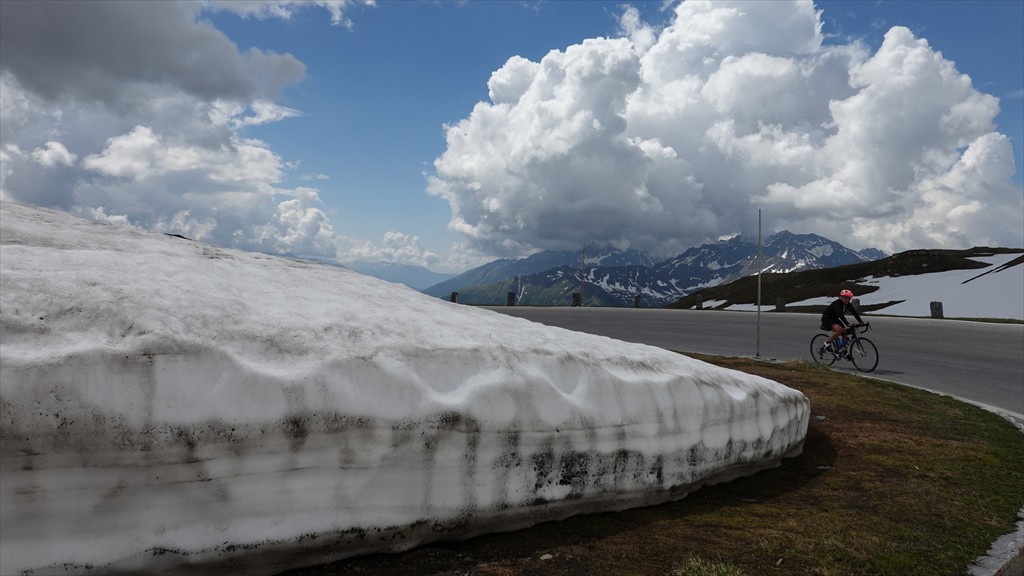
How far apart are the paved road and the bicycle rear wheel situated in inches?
14.5

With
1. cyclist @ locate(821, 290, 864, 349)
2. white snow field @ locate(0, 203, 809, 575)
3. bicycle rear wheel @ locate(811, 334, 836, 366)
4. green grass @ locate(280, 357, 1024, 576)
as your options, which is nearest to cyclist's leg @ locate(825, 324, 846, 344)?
cyclist @ locate(821, 290, 864, 349)

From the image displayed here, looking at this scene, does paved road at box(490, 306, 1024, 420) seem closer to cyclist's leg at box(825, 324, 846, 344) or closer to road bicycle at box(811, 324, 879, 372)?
road bicycle at box(811, 324, 879, 372)

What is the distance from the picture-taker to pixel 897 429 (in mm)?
8172

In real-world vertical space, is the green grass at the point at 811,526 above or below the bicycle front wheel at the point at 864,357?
below

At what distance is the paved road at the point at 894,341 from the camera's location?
1396 centimetres

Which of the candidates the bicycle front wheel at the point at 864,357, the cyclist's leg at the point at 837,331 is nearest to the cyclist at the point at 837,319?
the cyclist's leg at the point at 837,331

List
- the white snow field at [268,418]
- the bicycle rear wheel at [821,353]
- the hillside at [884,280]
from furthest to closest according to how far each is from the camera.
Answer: the hillside at [884,280]
the bicycle rear wheel at [821,353]
the white snow field at [268,418]

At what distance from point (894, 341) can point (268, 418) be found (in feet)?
75.8

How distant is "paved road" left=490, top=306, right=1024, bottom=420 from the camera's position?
45.8ft

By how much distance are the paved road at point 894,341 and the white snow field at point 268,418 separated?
889 centimetres

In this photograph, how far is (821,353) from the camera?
55.7ft

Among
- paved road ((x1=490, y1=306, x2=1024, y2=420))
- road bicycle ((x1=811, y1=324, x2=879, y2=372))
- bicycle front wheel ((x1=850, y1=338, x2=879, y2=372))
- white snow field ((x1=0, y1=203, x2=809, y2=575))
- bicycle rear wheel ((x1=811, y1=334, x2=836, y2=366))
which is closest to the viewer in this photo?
white snow field ((x1=0, y1=203, x2=809, y2=575))

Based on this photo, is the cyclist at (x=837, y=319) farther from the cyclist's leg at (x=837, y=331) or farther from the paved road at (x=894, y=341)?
the paved road at (x=894, y=341)

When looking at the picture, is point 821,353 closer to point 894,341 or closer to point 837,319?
point 837,319
